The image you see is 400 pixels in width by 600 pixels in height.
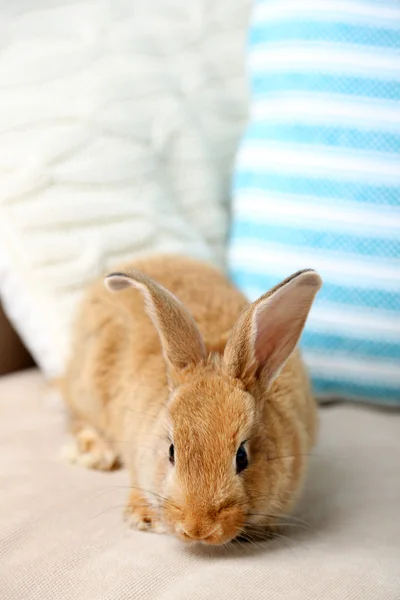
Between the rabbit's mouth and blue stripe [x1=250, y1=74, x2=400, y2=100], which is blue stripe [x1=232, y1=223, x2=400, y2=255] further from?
the rabbit's mouth

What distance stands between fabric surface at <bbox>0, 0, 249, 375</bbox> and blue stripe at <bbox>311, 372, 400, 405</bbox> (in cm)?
35

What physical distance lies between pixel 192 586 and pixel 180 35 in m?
1.24

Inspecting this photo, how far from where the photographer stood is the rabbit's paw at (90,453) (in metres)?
1.33

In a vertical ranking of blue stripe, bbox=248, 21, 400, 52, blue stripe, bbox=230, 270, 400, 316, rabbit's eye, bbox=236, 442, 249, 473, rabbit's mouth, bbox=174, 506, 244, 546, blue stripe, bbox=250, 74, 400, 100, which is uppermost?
blue stripe, bbox=248, 21, 400, 52

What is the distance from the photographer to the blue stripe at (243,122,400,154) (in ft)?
4.77

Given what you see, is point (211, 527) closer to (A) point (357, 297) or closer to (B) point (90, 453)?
(B) point (90, 453)

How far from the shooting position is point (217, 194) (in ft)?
5.68

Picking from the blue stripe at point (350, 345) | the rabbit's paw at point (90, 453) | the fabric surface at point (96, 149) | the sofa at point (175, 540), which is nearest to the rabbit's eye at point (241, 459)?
the sofa at point (175, 540)

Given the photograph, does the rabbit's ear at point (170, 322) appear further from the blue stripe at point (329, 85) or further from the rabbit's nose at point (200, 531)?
the blue stripe at point (329, 85)

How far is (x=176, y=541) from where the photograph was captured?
3.42ft

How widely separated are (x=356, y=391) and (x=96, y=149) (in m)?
0.69

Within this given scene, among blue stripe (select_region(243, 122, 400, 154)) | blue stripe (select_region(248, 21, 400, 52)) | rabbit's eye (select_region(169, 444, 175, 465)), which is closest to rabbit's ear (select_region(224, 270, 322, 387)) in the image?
rabbit's eye (select_region(169, 444, 175, 465))

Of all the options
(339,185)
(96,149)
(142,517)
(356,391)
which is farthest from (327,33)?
(142,517)

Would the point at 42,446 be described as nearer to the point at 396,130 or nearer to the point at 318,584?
the point at 318,584
